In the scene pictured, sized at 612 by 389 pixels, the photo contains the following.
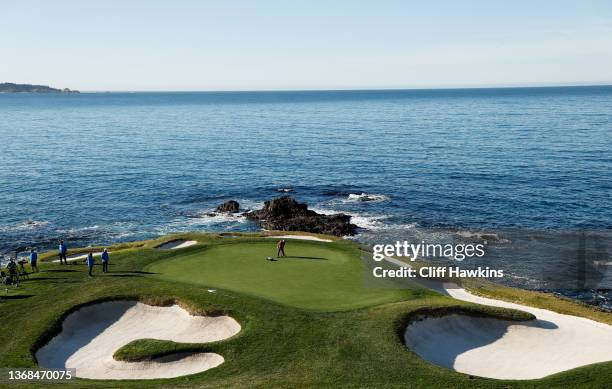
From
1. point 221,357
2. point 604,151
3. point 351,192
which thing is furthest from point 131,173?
point 604,151

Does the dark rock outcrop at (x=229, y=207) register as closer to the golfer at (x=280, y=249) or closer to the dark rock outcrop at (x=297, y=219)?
the dark rock outcrop at (x=297, y=219)

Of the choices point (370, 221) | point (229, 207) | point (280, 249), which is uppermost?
point (280, 249)

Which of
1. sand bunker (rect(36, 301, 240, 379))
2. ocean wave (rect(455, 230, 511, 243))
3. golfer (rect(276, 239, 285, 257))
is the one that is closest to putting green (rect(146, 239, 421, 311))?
golfer (rect(276, 239, 285, 257))

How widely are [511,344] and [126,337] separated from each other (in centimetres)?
2257

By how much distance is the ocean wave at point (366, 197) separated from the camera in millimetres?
77375

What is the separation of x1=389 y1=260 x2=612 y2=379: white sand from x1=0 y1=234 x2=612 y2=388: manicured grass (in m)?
1.07

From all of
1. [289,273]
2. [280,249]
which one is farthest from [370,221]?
[289,273]

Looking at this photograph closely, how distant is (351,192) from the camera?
270 ft

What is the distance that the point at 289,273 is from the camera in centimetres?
3638

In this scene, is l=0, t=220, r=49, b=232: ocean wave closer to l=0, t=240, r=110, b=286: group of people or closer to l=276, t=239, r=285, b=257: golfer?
l=0, t=240, r=110, b=286: group of people

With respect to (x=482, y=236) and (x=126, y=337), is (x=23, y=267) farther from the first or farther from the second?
(x=482, y=236)

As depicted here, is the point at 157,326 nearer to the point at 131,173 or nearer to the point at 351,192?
the point at 351,192

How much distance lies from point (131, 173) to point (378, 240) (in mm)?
56493

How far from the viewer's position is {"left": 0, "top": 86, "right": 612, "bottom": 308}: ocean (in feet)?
194
